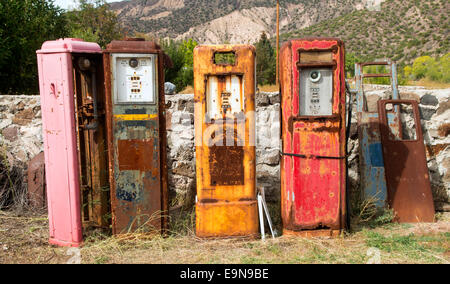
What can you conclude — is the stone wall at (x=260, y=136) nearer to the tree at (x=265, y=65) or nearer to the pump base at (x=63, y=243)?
the pump base at (x=63, y=243)

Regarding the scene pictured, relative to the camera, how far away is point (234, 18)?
2501 inches

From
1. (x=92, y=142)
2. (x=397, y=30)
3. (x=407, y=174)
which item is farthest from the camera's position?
(x=397, y=30)

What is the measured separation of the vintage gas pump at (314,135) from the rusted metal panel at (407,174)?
995 mm

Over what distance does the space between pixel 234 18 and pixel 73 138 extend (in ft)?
208

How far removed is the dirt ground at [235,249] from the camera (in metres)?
3.44

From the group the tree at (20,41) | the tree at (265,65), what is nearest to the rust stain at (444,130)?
the tree at (20,41)

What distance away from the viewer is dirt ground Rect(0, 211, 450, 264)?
3.44 meters

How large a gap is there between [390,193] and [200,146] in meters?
2.36

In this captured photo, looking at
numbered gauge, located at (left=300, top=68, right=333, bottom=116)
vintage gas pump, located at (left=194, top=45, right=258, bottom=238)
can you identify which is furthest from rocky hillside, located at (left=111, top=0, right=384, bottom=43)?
vintage gas pump, located at (left=194, top=45, right=258, bottom=238)

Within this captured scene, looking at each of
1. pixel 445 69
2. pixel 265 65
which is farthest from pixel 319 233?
pixel 265 65

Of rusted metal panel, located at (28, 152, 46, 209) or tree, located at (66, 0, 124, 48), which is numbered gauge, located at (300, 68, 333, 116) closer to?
rusted metal panel, located at (28, 152, 46, 209)

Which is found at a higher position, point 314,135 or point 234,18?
point 234,18

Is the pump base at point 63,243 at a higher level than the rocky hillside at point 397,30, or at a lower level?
lower

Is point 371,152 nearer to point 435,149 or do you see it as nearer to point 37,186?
point 435,149
